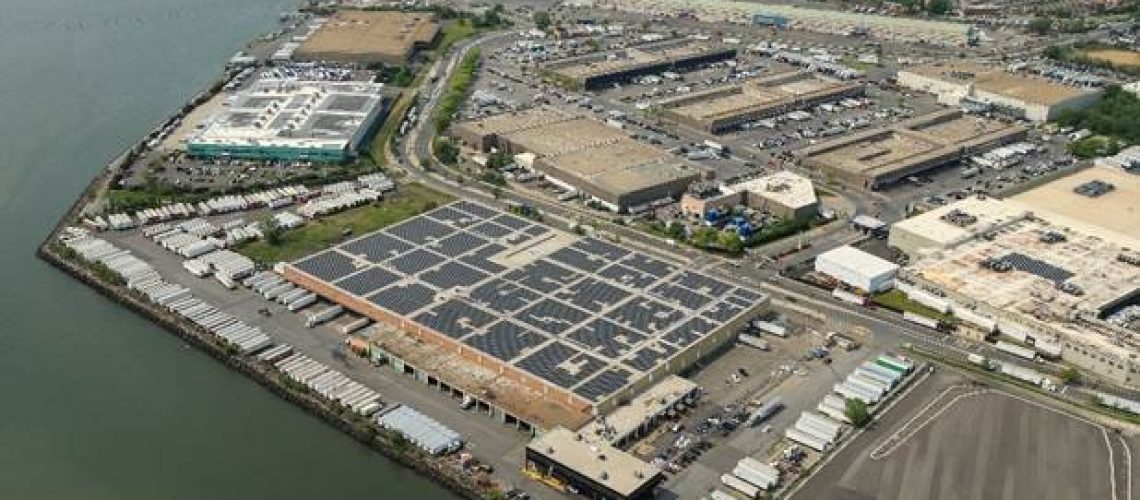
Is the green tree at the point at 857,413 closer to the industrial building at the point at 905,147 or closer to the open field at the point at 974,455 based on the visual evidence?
the open field at the point at 974,455

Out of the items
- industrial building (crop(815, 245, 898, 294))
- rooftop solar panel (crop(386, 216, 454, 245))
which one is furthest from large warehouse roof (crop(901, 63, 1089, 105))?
rooftop solar panel (crop(386, 216, 454, 245))

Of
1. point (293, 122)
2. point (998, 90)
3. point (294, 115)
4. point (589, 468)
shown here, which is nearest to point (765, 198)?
point (589, 468)

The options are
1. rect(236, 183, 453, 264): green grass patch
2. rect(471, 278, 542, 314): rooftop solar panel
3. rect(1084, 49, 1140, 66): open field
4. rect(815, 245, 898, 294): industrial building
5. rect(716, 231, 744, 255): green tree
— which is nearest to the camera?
rect(471, 278, 542, 314): rooftop solar panel

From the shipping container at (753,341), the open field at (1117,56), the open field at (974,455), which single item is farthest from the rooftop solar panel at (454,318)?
the open field at (1117,56)

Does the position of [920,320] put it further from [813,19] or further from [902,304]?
[813,19]

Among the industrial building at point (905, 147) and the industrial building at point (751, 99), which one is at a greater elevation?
the industrial building at point (751, 99)

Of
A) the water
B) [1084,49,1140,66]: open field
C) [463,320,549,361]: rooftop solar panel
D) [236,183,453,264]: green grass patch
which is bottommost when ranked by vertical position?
the water

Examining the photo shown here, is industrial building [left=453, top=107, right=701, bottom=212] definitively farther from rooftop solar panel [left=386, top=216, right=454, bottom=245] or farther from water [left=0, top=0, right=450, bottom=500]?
water [left=0, top=0, right=450, bottom=500]
